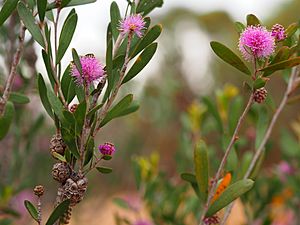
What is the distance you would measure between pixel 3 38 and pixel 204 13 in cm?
1525

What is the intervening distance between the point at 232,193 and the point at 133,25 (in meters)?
0.34

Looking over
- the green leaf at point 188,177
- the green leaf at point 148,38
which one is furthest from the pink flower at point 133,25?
the green leaf at point 188,177

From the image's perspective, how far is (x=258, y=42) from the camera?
0.85 metres

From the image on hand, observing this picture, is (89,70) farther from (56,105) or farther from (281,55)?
(281,55)

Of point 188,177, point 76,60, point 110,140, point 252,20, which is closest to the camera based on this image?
point 76,60

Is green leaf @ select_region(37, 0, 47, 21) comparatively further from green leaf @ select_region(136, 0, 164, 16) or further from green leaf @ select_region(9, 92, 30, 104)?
green leaf @ select_region(9, 92, 30, 104)

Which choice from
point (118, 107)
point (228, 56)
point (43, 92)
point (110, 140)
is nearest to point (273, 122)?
point (228, 56)

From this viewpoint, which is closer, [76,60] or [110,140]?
[76,60]

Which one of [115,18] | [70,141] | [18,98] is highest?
[115,18]

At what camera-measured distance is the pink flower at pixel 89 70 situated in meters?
0.84

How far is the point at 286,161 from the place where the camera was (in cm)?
249

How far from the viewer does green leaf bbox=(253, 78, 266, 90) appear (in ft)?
2.87

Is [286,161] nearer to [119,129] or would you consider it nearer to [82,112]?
[82,112]

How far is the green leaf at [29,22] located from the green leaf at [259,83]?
356 millimetres
